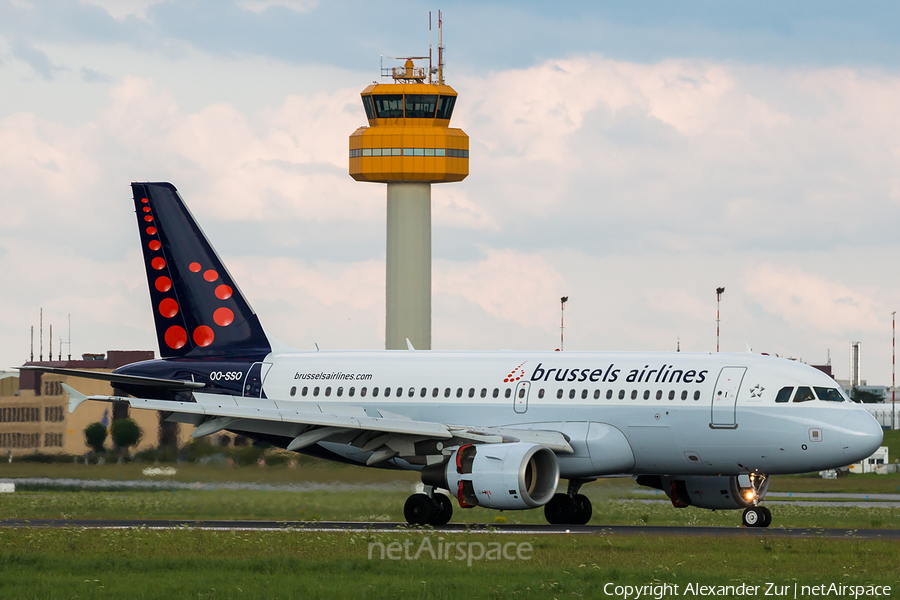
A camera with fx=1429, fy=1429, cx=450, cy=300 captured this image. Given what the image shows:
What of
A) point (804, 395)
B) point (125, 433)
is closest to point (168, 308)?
point (125, 433)

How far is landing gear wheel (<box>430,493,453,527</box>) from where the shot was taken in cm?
3541

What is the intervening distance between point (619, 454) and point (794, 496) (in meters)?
30.8

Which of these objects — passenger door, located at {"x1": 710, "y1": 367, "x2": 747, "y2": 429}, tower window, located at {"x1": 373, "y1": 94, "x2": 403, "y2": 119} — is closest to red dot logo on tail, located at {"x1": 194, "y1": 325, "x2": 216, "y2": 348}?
passenger door, located at {"x1": 710, "y1": 367, "x2": 747, "y2": 429}

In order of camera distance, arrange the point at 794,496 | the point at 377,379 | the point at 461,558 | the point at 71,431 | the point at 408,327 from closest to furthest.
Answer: the point at 461,558, the point at 377,379, the point at 71,431, the point at 794,496, the point at 408,327

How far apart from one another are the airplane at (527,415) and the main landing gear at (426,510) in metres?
0.04

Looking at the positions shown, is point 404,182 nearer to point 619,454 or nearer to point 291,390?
point 291,390

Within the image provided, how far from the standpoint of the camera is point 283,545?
2870 cm

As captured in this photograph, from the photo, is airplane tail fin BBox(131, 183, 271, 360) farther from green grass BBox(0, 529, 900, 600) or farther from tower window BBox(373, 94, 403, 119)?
tower window BBox(373, 94, 403, 119)

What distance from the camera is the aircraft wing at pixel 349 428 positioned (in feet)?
114

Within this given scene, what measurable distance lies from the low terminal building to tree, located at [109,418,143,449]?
0.17 meters

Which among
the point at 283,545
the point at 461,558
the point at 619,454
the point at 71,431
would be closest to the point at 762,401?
the point at 619,454

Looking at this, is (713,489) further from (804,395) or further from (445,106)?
(445,106)

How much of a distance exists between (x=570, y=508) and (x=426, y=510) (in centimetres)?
387

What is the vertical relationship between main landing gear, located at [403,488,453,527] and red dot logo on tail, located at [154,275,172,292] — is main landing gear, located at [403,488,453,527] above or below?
below
